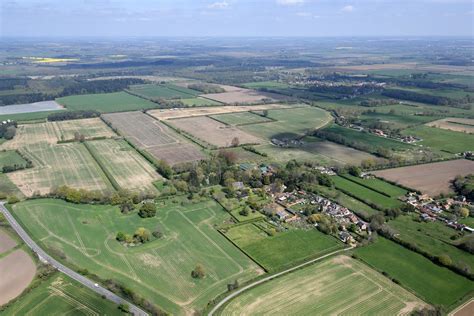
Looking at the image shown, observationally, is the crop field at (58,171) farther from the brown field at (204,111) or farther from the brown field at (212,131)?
the brown field at (204,111)

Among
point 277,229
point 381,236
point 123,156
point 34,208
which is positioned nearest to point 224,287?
point 277,229

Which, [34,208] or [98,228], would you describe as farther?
[34,208]

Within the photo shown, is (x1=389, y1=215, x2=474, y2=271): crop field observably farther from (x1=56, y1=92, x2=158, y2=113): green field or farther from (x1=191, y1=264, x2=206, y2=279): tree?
(x1=56, y1=92, x2=158, y2=113): green field

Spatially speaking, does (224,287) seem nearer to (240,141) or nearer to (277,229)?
(277,229)

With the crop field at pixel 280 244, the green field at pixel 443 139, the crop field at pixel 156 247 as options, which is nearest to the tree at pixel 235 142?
the crop field at pixel 156 247

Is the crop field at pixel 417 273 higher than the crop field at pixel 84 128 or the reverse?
the reverse

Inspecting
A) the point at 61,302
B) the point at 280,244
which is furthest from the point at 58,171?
the point at 280,244

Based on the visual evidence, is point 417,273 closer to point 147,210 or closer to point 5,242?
point 147,210
